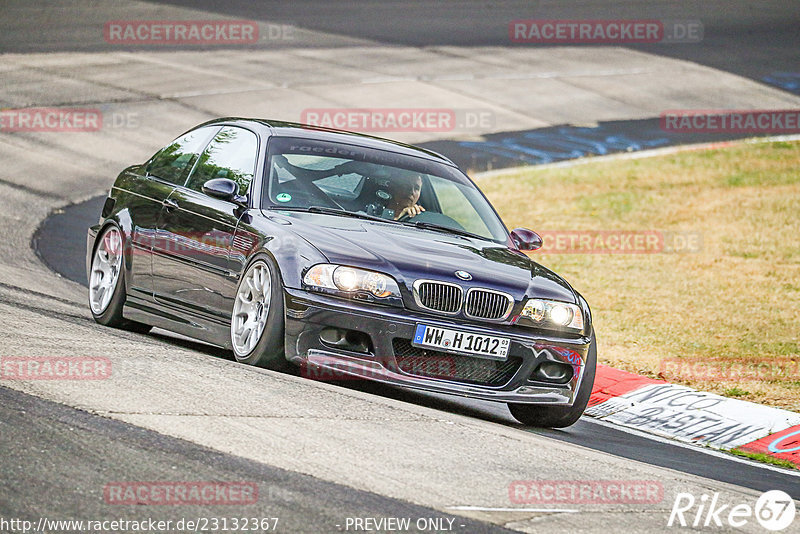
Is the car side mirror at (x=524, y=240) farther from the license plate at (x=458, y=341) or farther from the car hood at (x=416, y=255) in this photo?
the license plate at (x=458, y=341)

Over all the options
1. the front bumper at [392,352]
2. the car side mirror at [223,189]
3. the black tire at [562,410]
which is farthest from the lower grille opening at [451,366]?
the car side mirror at [223,189]

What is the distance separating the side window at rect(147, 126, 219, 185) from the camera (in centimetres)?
941

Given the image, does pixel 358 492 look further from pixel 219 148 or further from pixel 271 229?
pixel 219 148

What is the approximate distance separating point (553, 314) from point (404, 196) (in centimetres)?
153

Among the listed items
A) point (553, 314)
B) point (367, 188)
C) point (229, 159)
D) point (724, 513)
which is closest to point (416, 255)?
point (553, 314)

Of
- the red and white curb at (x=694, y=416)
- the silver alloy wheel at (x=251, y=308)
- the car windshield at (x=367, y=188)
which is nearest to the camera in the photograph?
the silver alloy wheel at (x=251, y=308)

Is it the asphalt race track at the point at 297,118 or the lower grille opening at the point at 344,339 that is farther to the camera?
the lower grille opening at the point at 344,339

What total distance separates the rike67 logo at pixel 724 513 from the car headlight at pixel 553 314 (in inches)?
69.9

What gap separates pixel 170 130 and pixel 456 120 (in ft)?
20.1

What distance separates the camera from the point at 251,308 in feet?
25.7

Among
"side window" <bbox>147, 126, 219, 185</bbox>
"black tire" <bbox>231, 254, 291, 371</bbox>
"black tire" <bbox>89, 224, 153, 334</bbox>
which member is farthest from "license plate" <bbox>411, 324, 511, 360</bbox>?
"black tire" <bbox>89, 224, 153, 334</bbox>

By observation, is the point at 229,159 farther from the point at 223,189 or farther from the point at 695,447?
the point at 695,447

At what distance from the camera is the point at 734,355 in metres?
11.9

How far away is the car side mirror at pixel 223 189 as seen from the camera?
833cm
